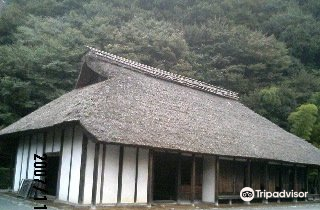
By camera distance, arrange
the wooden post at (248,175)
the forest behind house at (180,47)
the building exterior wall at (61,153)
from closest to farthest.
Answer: the building exterior wall at (61,153) → the wooden post at (248,175) → the forest behind house at (180,47)

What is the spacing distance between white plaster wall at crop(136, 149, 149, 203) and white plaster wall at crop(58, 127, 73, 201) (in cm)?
258

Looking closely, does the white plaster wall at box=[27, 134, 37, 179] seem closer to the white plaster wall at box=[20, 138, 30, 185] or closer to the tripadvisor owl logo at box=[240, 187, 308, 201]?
the white plaster wall at box=[20, 138, 30, 185]

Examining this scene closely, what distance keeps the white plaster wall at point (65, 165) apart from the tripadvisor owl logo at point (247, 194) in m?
8.53

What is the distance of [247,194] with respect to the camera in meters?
17.8

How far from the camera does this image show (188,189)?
52.6 feet

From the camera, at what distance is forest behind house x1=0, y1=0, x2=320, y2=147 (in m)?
27.1

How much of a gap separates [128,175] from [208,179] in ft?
15.7

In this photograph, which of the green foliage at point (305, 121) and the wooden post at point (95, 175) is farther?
the green foliage at point (305, 121)

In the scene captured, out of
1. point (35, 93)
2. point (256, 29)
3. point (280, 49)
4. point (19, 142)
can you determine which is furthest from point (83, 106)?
point (256, 29)

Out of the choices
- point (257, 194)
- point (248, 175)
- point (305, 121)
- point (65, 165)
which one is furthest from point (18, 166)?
point (305, 121)

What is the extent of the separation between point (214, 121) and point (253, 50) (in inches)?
897

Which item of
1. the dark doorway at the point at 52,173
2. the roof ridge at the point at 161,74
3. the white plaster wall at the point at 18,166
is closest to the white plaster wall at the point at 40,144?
the dark doorway at the point at 52,173

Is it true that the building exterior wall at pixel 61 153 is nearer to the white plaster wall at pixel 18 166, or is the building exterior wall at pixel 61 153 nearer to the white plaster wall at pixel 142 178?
the white plaster wall at pixel 18 166

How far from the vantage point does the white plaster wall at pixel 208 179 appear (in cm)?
1617
